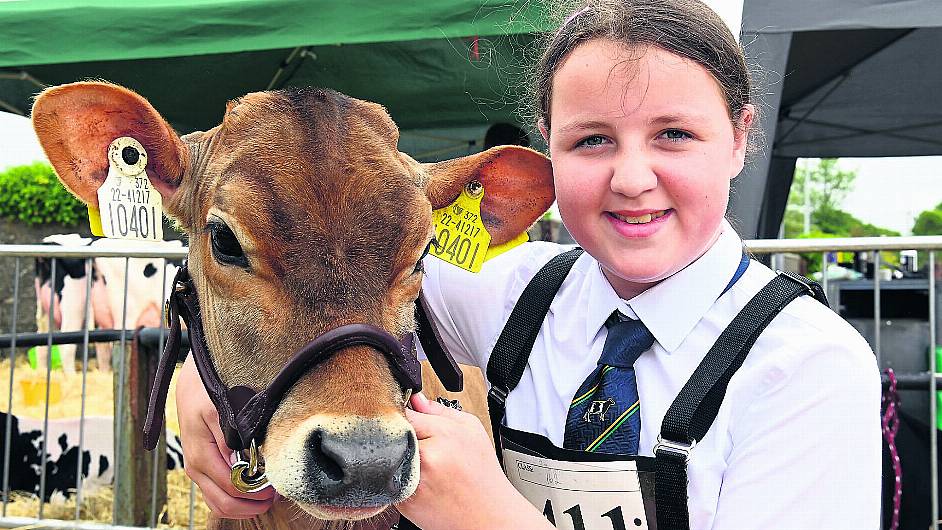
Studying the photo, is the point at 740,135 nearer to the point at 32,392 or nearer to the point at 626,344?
the point at 626,344

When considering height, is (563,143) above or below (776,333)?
above

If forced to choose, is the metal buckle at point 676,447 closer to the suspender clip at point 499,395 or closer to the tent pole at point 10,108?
the suspender clip at point 499,395

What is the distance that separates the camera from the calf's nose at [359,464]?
1.32 metres

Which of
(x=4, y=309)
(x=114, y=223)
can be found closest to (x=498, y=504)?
(x=114, y=223)

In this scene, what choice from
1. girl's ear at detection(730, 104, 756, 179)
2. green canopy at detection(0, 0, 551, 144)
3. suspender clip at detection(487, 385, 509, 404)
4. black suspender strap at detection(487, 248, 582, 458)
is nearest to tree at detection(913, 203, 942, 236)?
green canopy at detection(0, 0, 551, 144)

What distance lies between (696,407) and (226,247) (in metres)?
1.02

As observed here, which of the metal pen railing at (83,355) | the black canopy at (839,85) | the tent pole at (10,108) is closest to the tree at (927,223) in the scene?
the black canopy at (839,85)

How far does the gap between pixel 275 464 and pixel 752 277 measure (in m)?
1.11

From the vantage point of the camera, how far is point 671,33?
163cm

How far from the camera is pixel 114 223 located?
5.94 ft

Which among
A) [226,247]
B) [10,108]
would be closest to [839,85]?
[226,247]

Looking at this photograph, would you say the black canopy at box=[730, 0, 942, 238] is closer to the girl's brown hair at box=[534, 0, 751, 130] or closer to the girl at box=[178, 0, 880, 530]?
the girl's brown hair at box=[534, 0, 751, 130]

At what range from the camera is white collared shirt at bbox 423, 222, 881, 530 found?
142cm

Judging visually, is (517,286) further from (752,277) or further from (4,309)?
(4,309)
